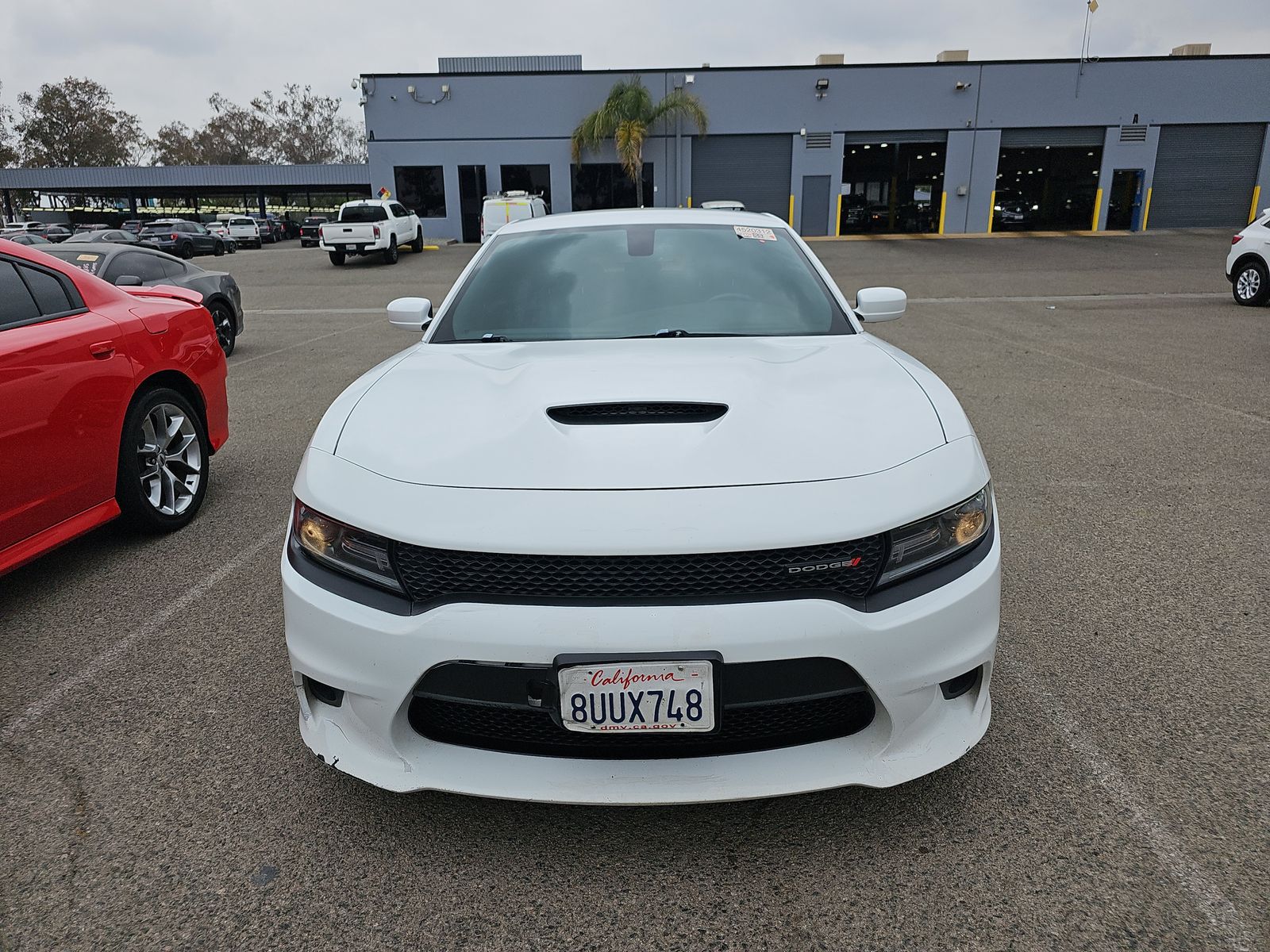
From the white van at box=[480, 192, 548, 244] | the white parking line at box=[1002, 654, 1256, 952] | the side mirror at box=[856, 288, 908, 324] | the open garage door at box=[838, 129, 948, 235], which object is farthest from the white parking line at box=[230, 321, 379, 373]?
the open garage door at box=[838, 129, 948, 235]

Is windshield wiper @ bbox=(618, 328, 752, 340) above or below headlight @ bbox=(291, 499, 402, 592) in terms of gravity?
above

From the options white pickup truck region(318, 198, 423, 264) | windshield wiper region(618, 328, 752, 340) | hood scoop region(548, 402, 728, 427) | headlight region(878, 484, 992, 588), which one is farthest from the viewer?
white pickup truck region(318, 198, 423, 264)

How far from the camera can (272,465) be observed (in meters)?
5.65

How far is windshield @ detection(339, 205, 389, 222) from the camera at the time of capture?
25578mm

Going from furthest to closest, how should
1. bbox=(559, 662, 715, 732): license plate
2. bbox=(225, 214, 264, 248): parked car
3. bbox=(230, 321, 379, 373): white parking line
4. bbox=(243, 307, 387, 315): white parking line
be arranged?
bbox=(225, 214, 264, 248): parked car → bbox=(243, 307, 387, 315): white parking line → bbox=(230, 321, 379, 373): white parking line → bbox=(559, 662, 715, 732): license plate

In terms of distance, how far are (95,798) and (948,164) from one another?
118ft

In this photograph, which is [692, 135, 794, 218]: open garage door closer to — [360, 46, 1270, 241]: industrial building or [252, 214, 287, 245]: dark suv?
[360, 46, 1270, 241]: industrial building

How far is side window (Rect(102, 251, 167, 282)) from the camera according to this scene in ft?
28.9

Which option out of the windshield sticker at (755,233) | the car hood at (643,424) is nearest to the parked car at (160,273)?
the windshield sticker at (755,233)

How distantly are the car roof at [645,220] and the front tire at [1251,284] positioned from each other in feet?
41.8

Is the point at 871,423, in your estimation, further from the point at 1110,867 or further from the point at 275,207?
the point at 275,207

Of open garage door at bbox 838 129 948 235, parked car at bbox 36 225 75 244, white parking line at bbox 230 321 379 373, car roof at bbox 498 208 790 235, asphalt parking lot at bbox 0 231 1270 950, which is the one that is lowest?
white parking line at bbox 230 321 379 373

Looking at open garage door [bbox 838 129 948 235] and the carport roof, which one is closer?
open garage door [bbox 838 129 948 235]

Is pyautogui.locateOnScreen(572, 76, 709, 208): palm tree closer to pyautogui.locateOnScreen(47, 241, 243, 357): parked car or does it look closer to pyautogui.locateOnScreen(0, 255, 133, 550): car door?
pyautogui.locateOnScreen(47, 241, 243, 357): parked car
